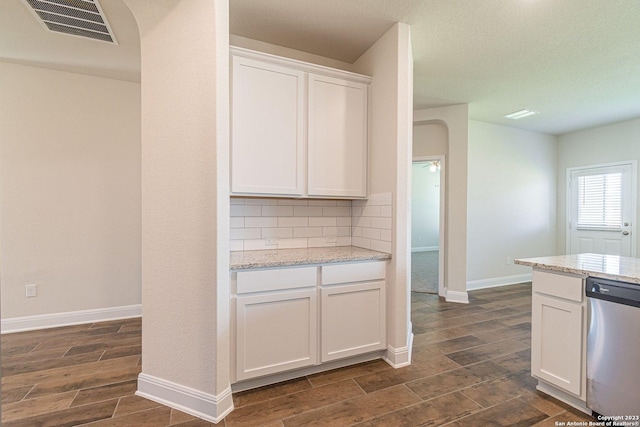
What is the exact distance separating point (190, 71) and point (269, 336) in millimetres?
1863

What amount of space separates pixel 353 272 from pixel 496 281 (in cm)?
371

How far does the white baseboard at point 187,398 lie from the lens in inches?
77.2

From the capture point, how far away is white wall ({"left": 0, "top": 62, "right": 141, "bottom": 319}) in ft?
10.5

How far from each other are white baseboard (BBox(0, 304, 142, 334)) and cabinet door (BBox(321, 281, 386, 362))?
2499 mm

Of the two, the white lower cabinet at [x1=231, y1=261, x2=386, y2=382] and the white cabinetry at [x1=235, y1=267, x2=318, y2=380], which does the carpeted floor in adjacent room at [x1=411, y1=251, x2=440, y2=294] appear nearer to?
the white lower cabinet at [x1=231, y1=261, x2=386, y2=382]

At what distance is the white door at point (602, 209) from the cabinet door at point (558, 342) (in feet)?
13.6

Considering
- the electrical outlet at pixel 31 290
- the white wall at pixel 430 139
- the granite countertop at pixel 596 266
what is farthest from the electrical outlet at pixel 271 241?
the white wall at pixel 430 139

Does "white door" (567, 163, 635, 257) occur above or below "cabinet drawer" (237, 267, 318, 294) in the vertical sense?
above

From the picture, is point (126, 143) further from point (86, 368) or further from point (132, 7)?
point (86, 368)

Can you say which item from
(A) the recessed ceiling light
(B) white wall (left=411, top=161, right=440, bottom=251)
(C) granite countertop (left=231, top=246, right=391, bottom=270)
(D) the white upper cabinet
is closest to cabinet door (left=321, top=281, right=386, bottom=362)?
(C) granite countertop (left=231, top=246, right=391, bottom=270)

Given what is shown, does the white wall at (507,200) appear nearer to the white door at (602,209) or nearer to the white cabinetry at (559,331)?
the white door at (602,209)

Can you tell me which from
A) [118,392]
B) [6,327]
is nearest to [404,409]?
[118,392]

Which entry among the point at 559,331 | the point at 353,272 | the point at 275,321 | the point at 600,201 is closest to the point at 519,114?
the point at 600,201

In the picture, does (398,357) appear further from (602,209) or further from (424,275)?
(602,209)
